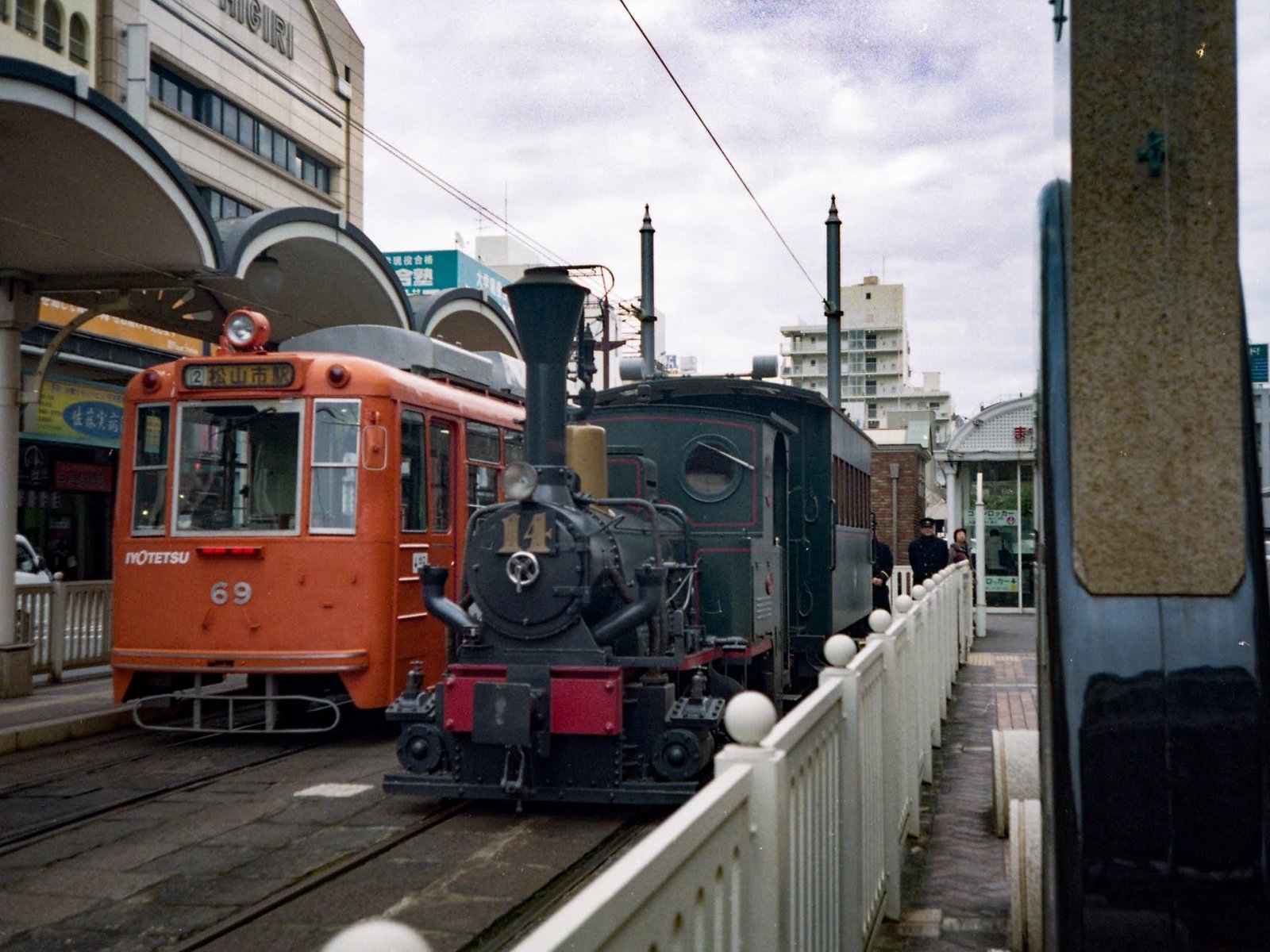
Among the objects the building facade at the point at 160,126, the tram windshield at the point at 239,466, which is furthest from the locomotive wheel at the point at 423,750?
the building facade at the point at 160,126

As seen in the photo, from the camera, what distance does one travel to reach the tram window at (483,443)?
1119 centimetres

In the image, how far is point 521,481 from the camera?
7.12m

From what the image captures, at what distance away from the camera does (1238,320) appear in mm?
2689

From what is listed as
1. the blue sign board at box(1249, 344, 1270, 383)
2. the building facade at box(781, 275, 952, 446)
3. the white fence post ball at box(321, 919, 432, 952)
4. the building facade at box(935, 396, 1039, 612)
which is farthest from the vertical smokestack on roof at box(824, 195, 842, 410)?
the building facade at box(781, 275, 952, 446)

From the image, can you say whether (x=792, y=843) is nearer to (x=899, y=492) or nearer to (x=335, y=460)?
(x=335, y=460)

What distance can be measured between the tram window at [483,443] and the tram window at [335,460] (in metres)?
1.73

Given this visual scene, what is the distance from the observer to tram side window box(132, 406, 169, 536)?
9.62 metres

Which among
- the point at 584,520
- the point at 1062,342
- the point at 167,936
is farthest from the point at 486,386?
the point at 1062,342

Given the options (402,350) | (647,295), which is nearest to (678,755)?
(402,350)

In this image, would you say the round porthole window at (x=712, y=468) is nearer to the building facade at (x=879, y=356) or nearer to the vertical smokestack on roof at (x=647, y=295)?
the vertical smokestack on roof at (x=647, y=295)

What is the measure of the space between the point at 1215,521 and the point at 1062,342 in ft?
1.60

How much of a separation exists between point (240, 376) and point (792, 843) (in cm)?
743

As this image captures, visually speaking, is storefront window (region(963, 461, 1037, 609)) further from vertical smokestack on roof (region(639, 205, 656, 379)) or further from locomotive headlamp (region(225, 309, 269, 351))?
locomotive headlamp (region(225, 309, 269, 351))

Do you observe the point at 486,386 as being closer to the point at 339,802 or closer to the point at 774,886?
the point at 339,802
